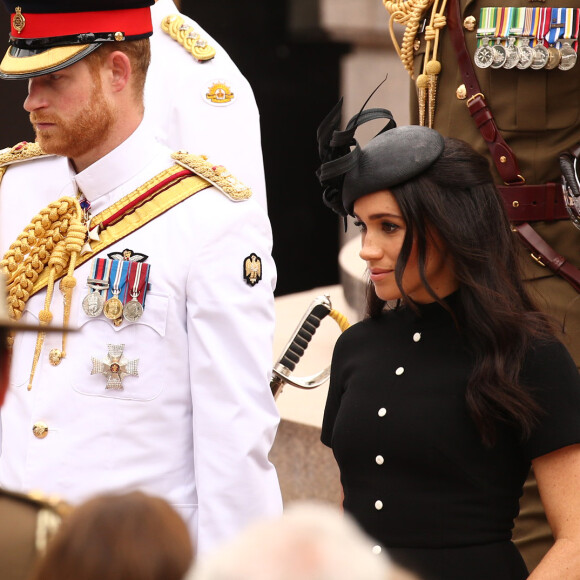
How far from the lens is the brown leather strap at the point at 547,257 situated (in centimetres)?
311

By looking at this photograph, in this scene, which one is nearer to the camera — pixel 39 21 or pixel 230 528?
pixel 230 528

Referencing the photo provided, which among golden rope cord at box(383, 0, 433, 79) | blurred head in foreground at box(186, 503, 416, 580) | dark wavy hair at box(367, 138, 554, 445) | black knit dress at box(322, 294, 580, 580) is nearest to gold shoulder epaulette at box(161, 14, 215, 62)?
golden rope cord at box(383, 0, 433, 79)

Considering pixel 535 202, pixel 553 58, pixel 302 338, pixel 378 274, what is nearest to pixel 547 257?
pixel 535 202

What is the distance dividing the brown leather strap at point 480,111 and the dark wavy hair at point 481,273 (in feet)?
2.77

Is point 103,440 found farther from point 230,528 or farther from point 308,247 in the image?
point 308,247

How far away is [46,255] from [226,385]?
0.48 meters

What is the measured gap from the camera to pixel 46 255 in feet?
8.56

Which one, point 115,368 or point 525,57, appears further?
point 525,57

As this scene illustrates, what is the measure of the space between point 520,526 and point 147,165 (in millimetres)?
1284

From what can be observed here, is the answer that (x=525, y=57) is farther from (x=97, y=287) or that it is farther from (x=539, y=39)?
(x=97, y=287)

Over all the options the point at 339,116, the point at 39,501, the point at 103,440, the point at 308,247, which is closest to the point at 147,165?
the point at 339,116

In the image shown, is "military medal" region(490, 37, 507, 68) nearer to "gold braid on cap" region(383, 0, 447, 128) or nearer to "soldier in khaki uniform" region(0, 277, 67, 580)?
"gold braid on cap" region(383, 0, 447, 128)

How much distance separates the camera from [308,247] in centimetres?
666

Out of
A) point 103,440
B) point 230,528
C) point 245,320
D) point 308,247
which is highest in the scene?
point 245,320
